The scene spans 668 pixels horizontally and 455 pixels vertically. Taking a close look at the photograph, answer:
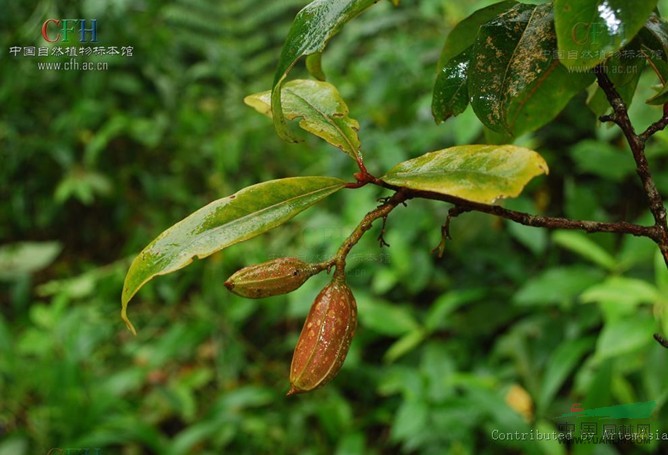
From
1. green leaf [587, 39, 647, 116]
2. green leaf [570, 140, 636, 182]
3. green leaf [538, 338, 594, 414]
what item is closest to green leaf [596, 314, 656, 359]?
green leaf [538, 338, 594, 414]

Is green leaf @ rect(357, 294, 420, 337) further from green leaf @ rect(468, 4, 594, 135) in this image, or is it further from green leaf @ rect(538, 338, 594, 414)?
green leaf @ rect(468, 4, 594, 135)

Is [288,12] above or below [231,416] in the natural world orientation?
above

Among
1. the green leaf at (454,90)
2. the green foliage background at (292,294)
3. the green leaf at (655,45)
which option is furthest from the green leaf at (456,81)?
A: the green foliage background at (292,294)

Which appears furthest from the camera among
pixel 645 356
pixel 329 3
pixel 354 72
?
pixel 354 72

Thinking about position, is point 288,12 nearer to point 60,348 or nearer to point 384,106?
point 384,106

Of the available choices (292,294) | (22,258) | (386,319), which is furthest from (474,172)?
(22,258)

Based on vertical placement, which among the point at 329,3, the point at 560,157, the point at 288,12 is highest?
the point at 288,12

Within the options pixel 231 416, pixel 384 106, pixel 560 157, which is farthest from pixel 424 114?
pixel 231 416
